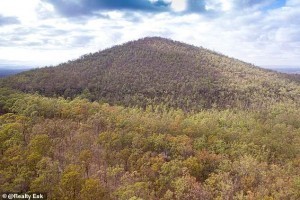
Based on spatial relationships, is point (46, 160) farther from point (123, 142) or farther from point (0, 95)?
point (0, 95)

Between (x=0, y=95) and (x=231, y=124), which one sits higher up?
(x=0, y=95)

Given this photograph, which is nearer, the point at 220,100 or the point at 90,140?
the point at 90,140

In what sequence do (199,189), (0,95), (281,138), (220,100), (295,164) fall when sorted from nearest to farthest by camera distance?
(199,189) → (295,164) → (281,138) → (0,95) → (220,100)

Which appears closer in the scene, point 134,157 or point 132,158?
point 132,158

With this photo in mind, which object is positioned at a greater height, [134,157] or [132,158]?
[134,157]

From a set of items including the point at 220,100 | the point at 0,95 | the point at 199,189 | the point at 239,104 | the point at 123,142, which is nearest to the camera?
the point at 199,189

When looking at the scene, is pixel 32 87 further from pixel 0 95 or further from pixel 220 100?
pixel 220 100

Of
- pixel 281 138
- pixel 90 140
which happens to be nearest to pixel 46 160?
pixel 90 140
